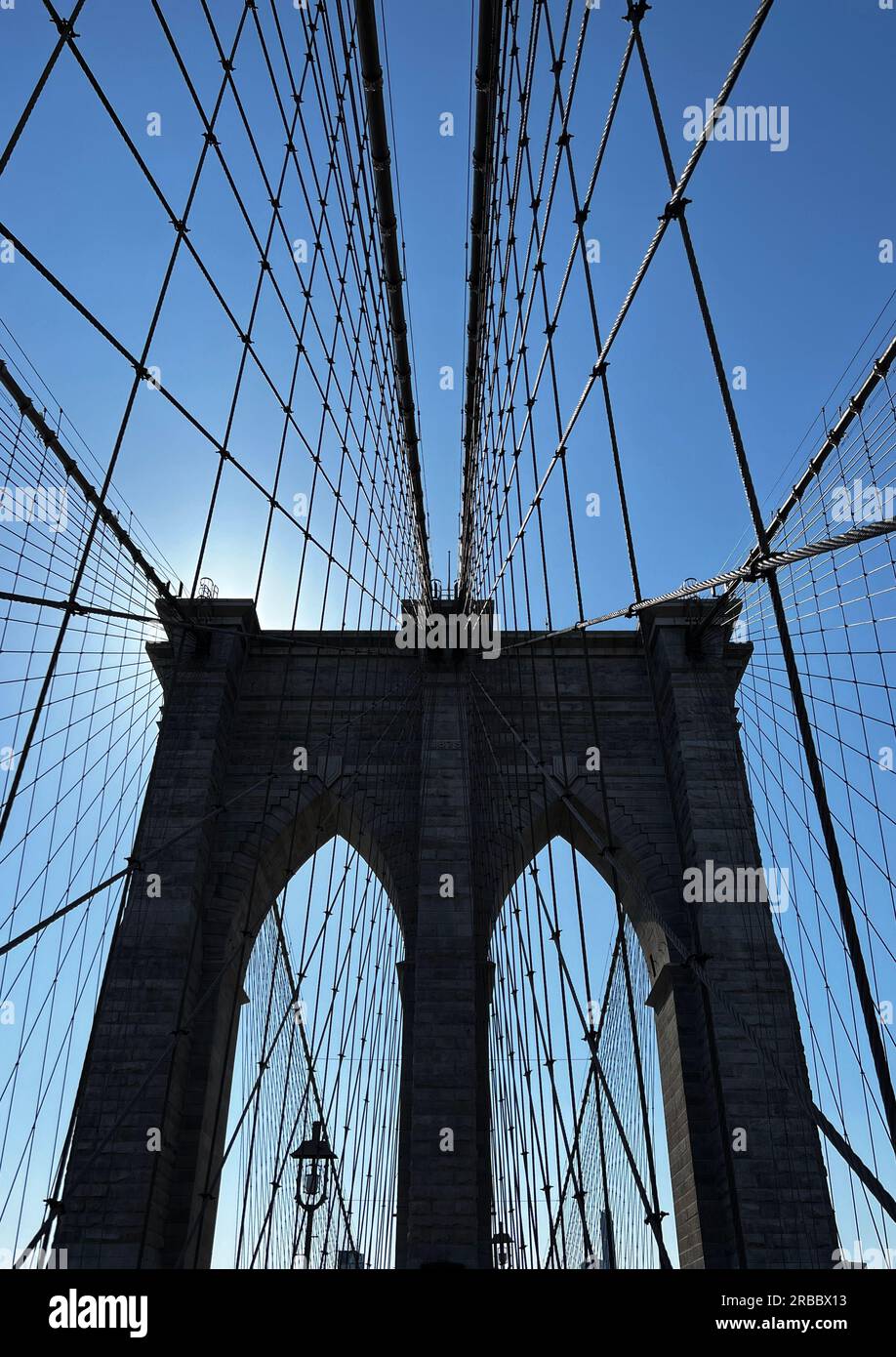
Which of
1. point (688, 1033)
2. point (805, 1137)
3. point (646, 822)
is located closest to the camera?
point (805, 1137)

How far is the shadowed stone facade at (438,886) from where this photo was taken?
1042 centimetres

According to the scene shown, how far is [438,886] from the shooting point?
12.4 m

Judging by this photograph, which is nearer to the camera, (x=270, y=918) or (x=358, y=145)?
(x=358, y=145)

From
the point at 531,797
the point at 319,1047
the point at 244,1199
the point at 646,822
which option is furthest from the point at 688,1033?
the point at 244,1199

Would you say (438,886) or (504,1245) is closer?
(504,1245)

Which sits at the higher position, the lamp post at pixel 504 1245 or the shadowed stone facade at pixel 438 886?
the shadowed stone facade at pixel 438 886

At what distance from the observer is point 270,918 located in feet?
47.6

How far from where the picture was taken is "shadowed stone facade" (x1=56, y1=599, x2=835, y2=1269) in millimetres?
10422

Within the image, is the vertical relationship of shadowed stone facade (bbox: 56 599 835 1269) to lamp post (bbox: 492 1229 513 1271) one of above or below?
above

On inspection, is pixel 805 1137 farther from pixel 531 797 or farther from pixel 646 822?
pixel 531 797

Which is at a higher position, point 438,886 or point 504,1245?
point 438,886

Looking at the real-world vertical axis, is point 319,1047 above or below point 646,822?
below
